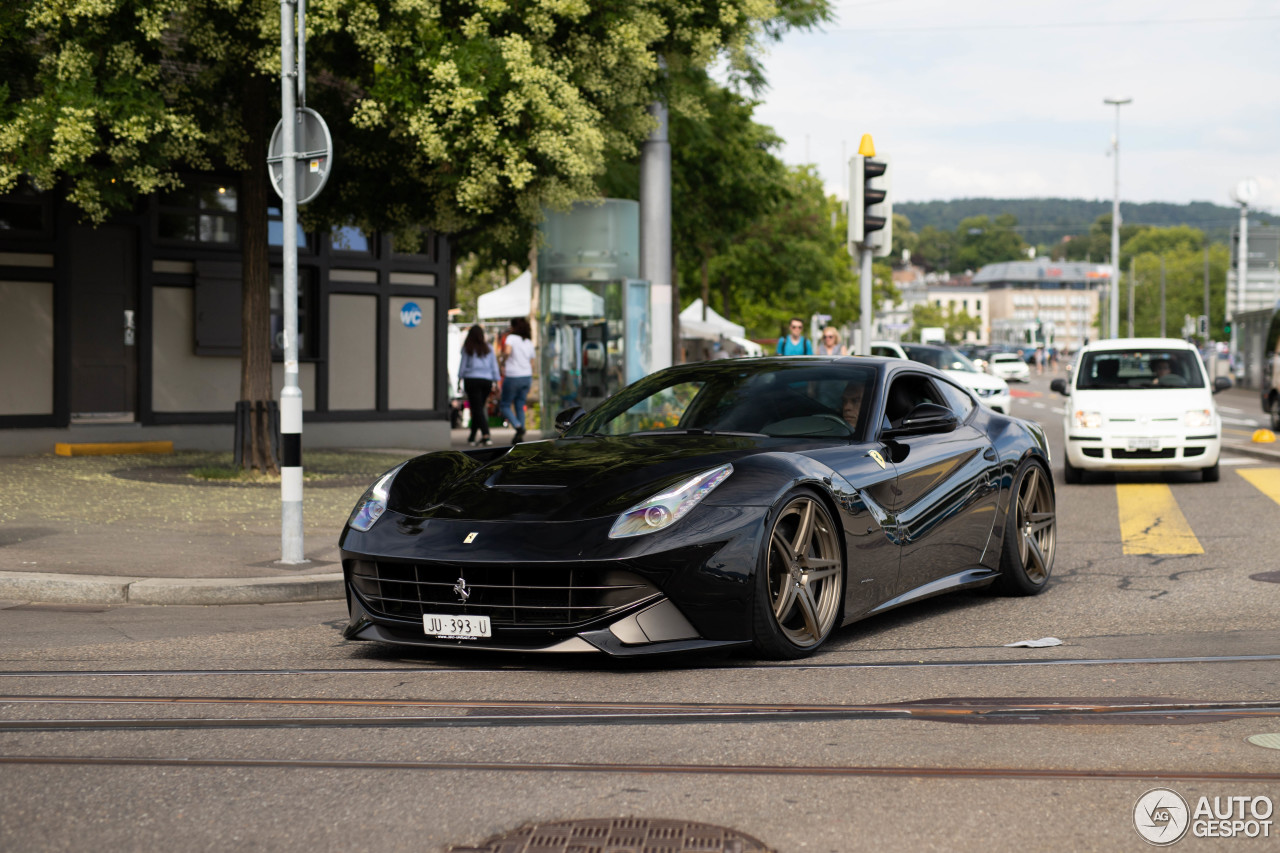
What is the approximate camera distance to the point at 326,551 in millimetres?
9602

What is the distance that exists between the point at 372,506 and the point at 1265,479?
13.0 meters

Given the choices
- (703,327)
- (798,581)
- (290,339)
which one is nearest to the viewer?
(798,581)

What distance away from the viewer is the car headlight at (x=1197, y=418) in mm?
15805

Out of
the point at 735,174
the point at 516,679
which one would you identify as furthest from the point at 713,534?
the point at 735,174

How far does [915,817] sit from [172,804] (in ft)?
6.32

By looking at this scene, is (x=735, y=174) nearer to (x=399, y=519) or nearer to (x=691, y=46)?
(x=691, y=46)

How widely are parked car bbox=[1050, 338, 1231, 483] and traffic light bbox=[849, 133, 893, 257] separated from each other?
2.98 metres

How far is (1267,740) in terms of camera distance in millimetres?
4559

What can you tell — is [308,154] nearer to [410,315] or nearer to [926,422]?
[926,422]

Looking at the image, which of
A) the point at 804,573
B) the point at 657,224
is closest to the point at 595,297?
the point at 657,224

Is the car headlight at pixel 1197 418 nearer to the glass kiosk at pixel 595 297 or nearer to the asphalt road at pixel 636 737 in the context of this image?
the glass kiosk at pixel 595 297

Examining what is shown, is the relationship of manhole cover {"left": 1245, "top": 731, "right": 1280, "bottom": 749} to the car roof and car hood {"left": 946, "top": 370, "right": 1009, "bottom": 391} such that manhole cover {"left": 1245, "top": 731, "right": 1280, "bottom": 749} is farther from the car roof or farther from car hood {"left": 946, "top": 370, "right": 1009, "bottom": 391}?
car hood {"left": 946, "top": 370, "right": 1009, "bottom": 391}

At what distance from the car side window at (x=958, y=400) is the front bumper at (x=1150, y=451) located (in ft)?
27.4

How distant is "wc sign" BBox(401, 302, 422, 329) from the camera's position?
21.0 m
